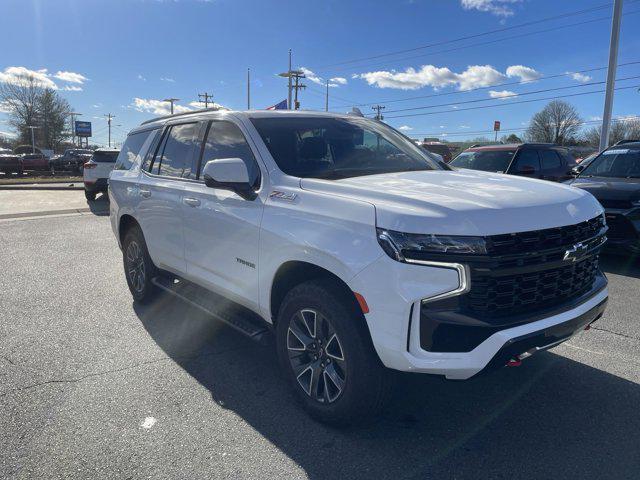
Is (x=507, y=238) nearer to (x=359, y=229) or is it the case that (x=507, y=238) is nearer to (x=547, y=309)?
(x=547, y=309)

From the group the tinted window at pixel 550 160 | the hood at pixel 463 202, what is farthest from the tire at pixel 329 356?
the tinted window at pixel 550 160

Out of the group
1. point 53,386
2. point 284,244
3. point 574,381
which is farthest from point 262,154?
point 574,381

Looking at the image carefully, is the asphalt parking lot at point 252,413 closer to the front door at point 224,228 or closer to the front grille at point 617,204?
the front door at point 224,228

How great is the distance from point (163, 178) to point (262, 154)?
1.61 metres

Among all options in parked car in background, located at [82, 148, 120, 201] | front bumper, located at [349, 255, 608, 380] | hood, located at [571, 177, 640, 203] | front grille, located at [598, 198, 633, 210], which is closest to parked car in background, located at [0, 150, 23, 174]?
parked car in background, located at [82, 148, 120, 201]

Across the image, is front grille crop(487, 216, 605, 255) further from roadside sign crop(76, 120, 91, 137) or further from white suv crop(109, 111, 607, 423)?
roadside sign crop(76, 120, 91, 137)

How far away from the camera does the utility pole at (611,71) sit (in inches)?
652

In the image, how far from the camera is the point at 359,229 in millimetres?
2662

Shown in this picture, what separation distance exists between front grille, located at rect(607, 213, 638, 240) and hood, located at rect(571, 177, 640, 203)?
0.87 ft

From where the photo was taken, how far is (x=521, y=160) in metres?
10.0

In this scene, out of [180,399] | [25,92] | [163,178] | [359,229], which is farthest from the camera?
[25,92]

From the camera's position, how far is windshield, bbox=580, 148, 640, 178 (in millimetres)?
Answer: 7582

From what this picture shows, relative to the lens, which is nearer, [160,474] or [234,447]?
[160,474]

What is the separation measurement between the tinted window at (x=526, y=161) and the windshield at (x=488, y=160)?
156mm
